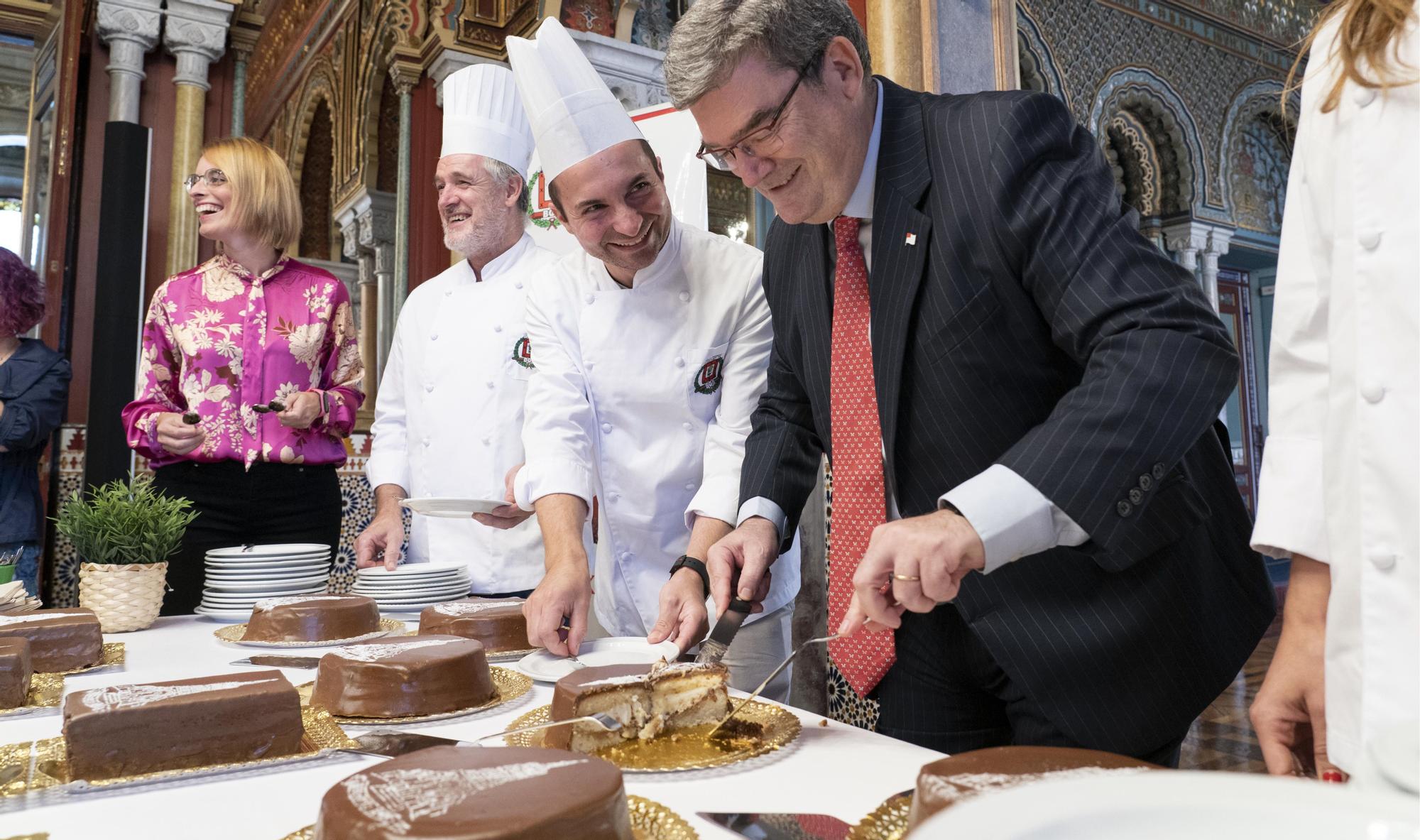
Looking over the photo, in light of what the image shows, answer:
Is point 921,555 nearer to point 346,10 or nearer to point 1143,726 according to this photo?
point 1143,726

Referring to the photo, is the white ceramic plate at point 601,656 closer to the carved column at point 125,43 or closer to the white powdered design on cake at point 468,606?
the white powdered design on cake at point 468,606

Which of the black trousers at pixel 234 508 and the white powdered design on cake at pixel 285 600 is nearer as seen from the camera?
the white powdered design on cake at pixel 285 600

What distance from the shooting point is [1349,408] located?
33.0 inches

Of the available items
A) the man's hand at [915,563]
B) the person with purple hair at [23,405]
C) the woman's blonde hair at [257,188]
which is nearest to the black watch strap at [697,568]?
the man's hand at [915,563]

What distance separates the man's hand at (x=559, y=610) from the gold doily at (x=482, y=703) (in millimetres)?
66

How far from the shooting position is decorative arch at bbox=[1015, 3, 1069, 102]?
8648mm

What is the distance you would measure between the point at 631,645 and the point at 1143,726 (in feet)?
2.23

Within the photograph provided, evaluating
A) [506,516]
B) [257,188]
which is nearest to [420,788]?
[506,516]

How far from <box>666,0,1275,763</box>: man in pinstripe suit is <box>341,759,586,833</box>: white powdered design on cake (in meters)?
0.40

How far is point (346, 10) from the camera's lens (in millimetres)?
8250

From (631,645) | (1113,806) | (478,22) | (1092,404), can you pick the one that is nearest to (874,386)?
(1092,404)

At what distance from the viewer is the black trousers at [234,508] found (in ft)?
7.63

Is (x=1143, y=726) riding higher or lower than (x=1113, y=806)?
lower

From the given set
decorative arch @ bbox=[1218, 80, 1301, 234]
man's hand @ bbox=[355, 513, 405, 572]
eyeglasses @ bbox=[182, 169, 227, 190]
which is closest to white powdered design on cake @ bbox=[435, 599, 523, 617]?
man's hand @ bbox=[355, 513, 405, 572]
